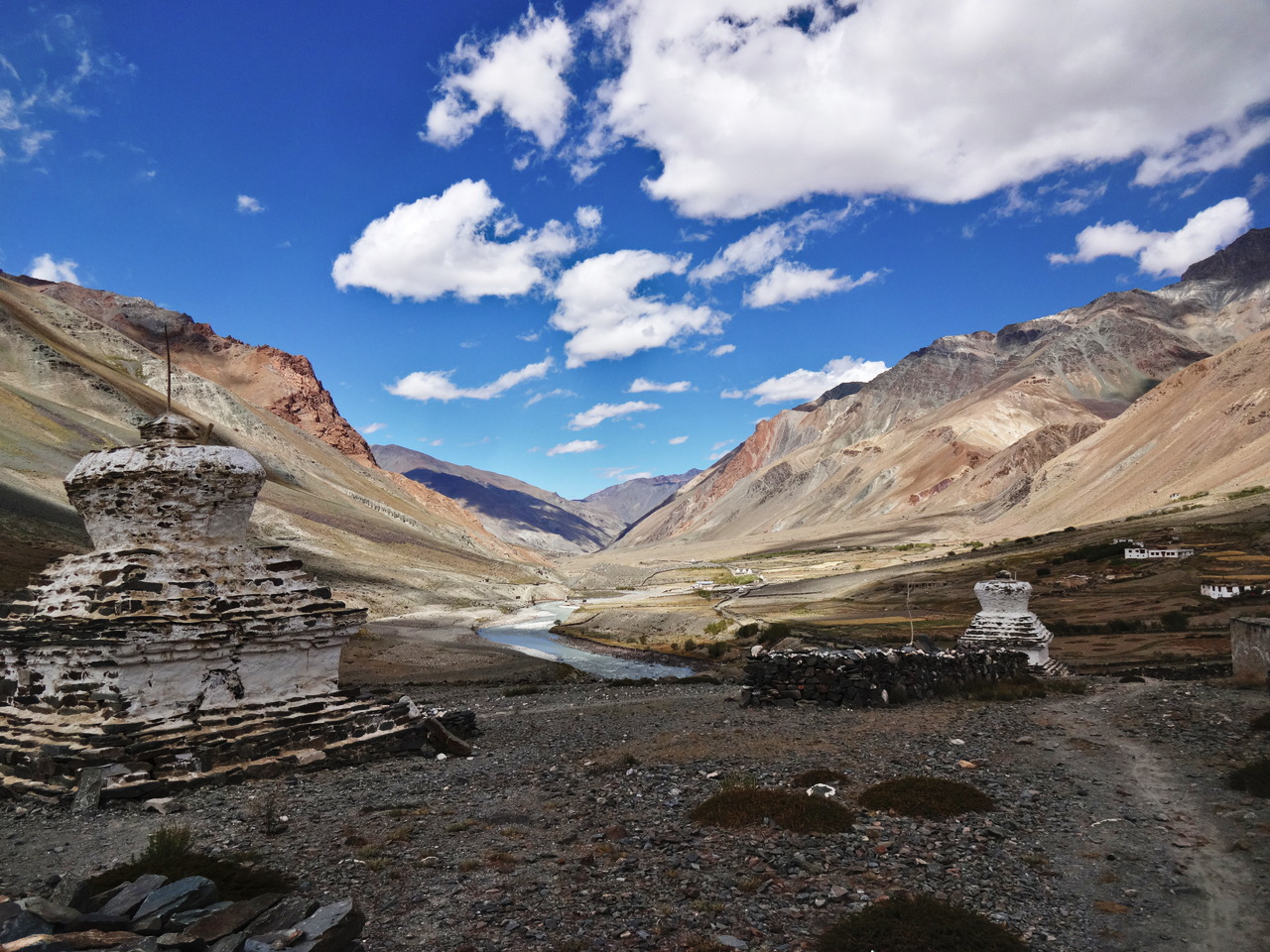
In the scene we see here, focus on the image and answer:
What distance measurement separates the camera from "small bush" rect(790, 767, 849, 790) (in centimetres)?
881

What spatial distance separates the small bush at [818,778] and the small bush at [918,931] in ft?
10.6

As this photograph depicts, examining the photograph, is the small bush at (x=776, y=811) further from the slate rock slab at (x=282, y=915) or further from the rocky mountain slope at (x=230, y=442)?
the rocky mountain slope at (x=230, y=442)

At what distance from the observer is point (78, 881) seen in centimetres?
457

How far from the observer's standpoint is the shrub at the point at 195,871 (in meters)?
5.45

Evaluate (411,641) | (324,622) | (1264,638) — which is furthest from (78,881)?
(411,641)

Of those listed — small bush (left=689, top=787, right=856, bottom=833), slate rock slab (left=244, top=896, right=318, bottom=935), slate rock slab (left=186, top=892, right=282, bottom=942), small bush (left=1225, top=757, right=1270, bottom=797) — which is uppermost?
slate rock slab (left=186, top=892, right=282, bottom=942)

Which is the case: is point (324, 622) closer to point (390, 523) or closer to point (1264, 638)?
point (1264, 638)

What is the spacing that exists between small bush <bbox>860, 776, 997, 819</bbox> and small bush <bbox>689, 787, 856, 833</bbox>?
0.48 metres

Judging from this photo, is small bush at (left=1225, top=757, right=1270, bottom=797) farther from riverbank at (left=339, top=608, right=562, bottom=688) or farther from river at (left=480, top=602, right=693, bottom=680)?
river at (left=480, top=602, right=693, bottom=680)

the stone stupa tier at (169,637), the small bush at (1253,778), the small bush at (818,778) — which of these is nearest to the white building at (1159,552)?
the small bush at (1253,778)

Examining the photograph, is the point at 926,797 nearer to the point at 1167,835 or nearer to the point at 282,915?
the point at 1167,835

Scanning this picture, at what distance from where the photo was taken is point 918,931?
202 inches

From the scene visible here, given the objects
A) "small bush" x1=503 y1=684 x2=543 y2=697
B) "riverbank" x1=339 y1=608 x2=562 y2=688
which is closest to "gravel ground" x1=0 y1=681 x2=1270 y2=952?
"small bush" x1=503 y1=684 x2=543 y2=697

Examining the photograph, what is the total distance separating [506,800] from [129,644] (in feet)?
Answer: 16.1
